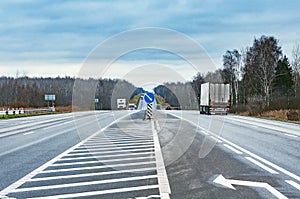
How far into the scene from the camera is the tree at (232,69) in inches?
3209

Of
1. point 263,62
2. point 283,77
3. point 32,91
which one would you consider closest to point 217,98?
point 263,62

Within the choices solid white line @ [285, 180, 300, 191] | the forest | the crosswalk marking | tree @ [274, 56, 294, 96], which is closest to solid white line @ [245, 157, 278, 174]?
solid white line @ [285, 180, 300, 191]

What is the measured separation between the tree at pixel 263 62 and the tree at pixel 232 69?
545cm

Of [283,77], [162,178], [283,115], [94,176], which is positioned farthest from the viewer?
[283,77]

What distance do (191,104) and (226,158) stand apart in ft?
256

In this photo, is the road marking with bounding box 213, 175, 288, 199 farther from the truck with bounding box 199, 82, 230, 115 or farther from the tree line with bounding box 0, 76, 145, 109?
the tree line with bounding box 0, 76, 145, 109

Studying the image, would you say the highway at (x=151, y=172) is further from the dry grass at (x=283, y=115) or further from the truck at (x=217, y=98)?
the truck at (x=217, y=98)

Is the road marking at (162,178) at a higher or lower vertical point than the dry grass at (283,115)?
lower

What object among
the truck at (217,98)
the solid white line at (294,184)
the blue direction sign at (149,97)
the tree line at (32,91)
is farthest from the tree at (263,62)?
the solid white line at (294,184)

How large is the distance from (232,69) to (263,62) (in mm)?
18724

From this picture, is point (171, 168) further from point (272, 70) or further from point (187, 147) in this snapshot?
point (272, 70)

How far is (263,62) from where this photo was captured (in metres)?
65.3

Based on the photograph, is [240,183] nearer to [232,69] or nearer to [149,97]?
[149,97]

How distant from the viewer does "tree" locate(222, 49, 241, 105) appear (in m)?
81.5
